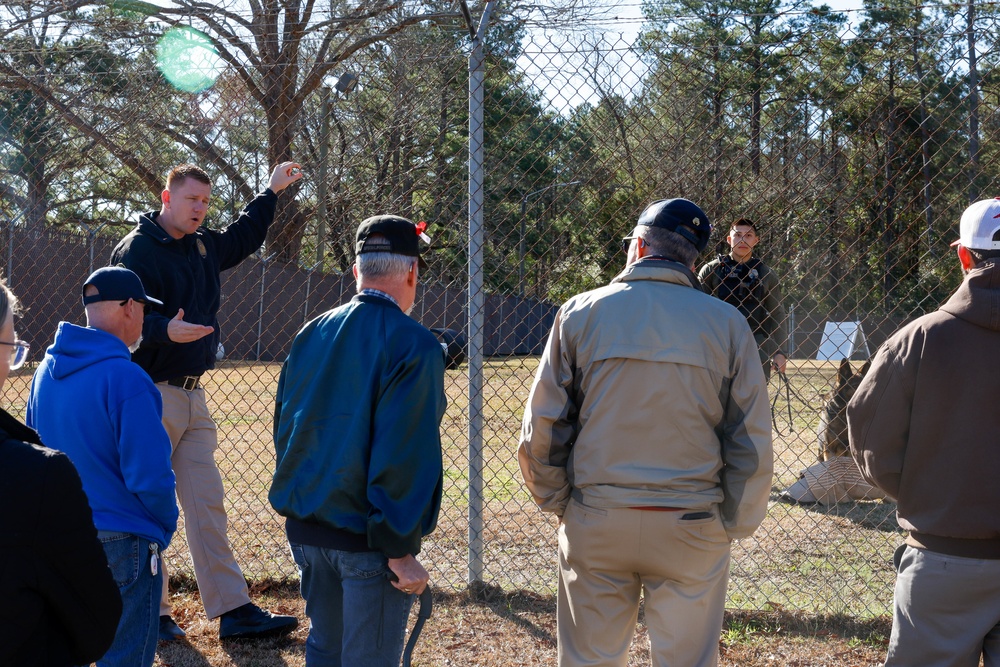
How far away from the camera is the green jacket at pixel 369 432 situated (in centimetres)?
244

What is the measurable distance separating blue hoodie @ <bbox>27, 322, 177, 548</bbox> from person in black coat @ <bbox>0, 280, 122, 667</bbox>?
3.13ft

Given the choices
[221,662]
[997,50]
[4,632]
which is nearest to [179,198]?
[221,662]

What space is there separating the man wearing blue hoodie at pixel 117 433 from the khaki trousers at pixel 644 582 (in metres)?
1.31

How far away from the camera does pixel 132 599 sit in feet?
9.30

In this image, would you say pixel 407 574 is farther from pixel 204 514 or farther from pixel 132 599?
pixel 204 514

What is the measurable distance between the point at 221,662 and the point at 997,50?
14.0ft

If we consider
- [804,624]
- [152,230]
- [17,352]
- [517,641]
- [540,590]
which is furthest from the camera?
[540,590]

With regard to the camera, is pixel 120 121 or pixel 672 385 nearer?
pixel 672 385

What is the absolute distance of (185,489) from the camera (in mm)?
3992

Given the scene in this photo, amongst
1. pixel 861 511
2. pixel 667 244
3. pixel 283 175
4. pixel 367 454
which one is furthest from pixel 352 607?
pixel 861 511

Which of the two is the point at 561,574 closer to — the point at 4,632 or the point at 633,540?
the point at 633,540

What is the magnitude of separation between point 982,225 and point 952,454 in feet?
2.16

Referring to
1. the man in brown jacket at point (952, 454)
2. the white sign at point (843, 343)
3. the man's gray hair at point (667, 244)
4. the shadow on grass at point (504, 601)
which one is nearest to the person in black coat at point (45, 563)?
the man's gray hair at point (667, 244)

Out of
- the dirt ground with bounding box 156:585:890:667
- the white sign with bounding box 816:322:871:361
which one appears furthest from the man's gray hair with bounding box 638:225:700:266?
the white sign with bounding box 816:322:871:361
